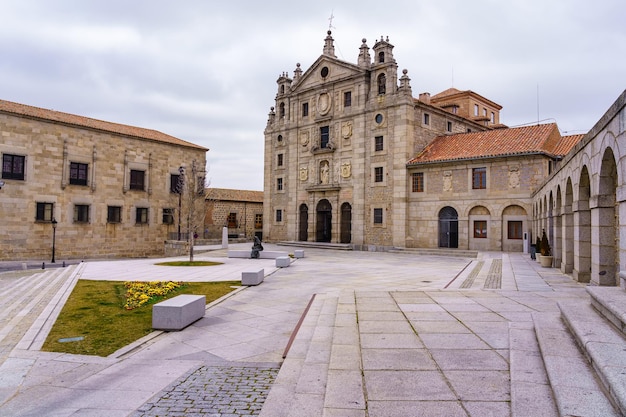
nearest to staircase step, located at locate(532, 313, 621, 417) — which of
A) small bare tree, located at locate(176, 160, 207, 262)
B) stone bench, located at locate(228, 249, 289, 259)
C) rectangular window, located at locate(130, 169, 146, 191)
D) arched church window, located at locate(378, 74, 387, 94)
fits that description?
stone bench, located at locate(228, 249, 289, 259)

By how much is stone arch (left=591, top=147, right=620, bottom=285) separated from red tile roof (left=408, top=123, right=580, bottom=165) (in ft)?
60.8

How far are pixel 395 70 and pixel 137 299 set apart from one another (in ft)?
93.9

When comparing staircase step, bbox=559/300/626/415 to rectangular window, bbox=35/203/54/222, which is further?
rectangular window, bbox=35/203/54/222

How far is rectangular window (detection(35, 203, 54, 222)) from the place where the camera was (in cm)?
3025

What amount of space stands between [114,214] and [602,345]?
35.3 m

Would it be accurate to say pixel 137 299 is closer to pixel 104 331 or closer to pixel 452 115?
pixel 104 331

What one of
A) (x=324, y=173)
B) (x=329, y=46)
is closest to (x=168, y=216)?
(x=324, y=173)

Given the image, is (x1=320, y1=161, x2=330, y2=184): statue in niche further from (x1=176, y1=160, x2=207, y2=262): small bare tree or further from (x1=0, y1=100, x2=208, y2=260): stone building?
(x1=0, y1=100, x2=208, y2=260): stone building

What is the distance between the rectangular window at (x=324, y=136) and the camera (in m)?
38.6

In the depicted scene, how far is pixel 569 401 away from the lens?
3.82 metres

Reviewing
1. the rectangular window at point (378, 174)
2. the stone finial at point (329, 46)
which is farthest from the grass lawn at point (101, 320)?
the stone finial at point (329, 46)

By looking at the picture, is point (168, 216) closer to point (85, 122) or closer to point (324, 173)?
point (85, 122)

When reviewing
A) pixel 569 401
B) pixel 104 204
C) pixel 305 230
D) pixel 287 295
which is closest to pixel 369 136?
pixel 305 230

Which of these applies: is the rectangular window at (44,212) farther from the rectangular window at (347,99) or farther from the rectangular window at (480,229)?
the rectangular window at (480,229)
